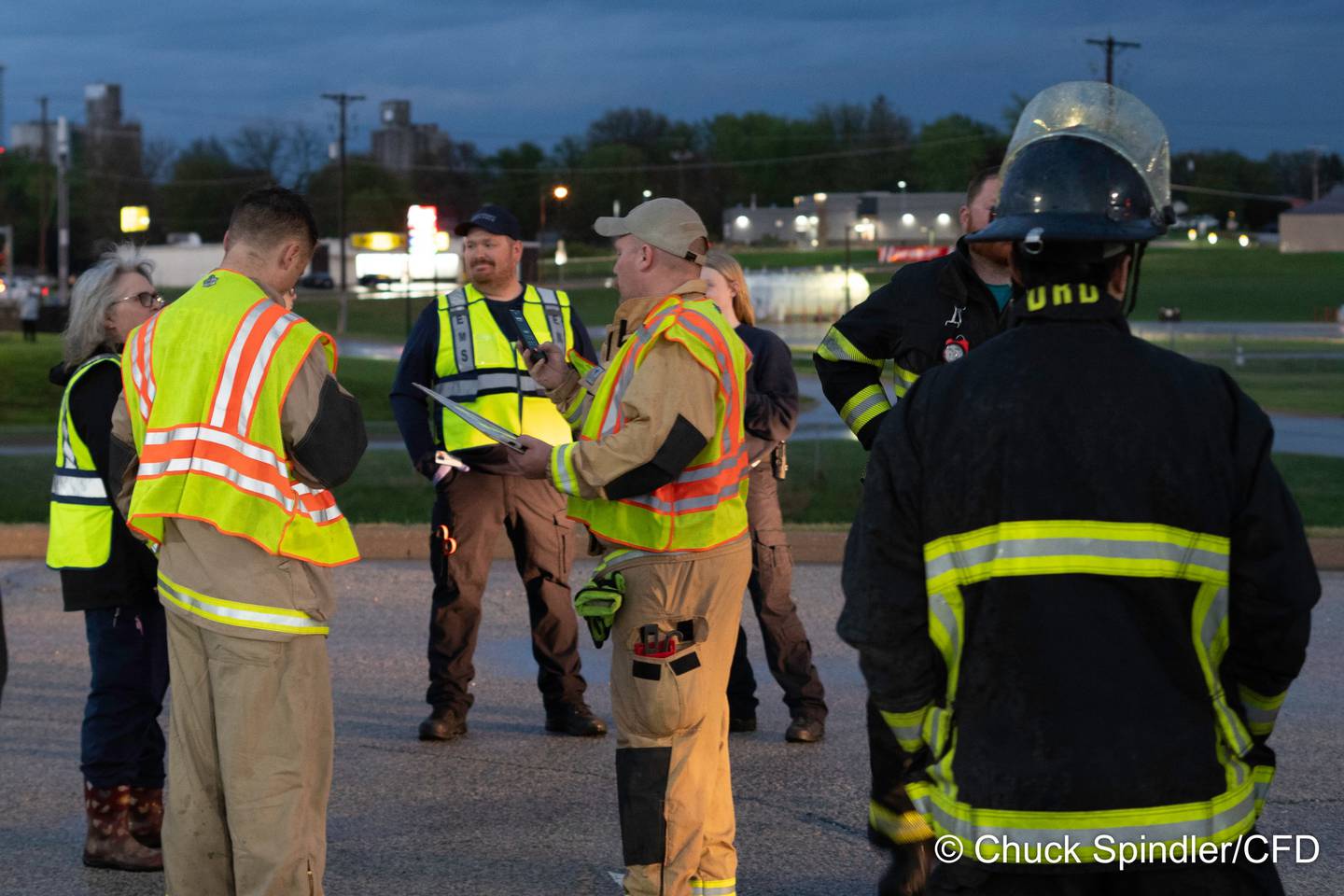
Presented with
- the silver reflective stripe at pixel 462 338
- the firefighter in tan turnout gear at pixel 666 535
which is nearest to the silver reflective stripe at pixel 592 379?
the firefighter in tan turnout gear at pixel 666 535

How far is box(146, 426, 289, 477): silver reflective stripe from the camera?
14.3ft

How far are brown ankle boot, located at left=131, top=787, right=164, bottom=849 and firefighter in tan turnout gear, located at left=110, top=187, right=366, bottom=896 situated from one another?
1.20m

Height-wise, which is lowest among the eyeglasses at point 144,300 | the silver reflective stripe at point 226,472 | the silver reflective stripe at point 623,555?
the silver reflective stripe at point 623,555

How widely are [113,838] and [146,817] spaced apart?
0.45 feet

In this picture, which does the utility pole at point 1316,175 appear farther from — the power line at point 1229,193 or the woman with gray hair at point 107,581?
the woman with gray hair at point 107,581

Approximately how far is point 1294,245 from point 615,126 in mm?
62733

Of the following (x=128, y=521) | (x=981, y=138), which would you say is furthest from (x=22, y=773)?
(x=981, y=138)

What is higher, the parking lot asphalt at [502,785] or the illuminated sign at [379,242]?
the illuminated sign at [379,242]

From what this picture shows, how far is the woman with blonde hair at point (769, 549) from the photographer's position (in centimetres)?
704

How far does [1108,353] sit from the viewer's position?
2.79 meters

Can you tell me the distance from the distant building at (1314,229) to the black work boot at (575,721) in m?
112

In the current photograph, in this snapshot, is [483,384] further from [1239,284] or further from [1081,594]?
[1239,284]

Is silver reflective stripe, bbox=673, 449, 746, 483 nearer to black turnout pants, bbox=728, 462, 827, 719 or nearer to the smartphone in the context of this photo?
black turnout pants, bbox=728, 462, 827, 719

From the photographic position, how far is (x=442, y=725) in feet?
23.3
